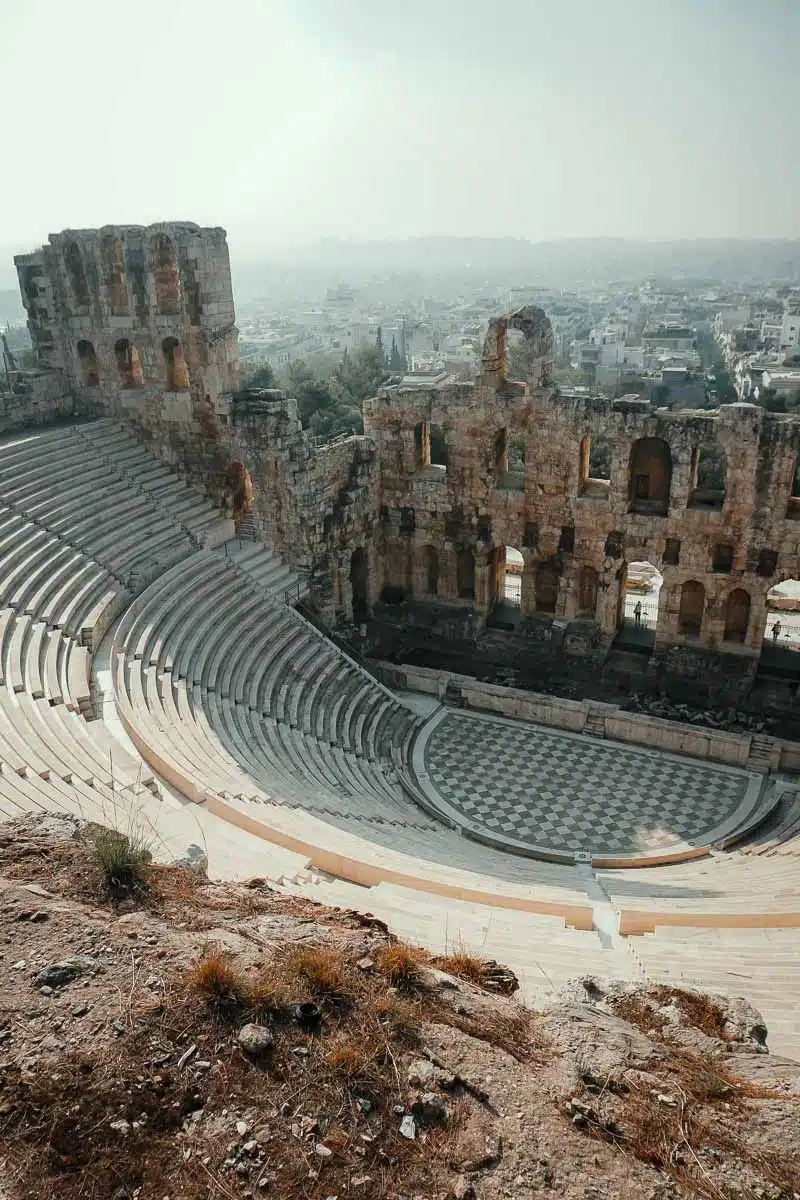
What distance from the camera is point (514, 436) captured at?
2277cm

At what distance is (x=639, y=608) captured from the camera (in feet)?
80.5

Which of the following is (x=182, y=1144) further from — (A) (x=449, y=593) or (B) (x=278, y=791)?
(A) (x=449, y=593)

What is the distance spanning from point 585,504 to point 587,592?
254cm

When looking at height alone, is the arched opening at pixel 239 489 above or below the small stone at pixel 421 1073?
below

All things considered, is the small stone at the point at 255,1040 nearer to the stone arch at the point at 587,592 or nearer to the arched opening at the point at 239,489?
the stone arch at the point at 587,592

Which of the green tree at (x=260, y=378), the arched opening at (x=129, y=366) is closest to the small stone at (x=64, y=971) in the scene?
the arched opening at (x=129, y=366)

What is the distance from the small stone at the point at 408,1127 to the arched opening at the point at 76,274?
22.7 m

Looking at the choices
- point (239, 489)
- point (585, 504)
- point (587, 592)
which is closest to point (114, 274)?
point (239, 489)

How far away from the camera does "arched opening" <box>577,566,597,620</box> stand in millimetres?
22859

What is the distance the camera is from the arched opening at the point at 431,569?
81.9 feet

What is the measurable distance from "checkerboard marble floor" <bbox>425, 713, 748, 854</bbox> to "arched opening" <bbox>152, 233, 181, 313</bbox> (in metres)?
13.0

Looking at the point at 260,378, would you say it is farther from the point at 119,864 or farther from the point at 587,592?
the point at 119,864

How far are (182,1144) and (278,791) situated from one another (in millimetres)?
9313

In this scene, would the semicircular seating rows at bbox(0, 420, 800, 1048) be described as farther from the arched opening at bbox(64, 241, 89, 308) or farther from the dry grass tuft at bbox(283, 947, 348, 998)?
the arched opening at bbox(64, 241, 89, 308)
